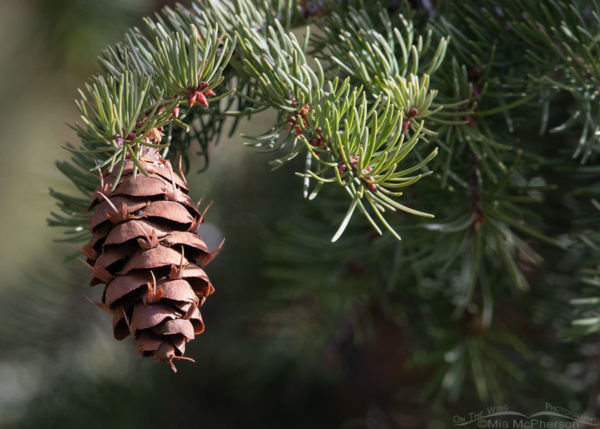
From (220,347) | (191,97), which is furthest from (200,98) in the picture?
(220,347)

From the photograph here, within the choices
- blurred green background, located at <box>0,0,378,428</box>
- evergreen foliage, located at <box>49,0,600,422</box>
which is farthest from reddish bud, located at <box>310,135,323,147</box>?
blurred green background, located at <box>0,0,378,428</box>

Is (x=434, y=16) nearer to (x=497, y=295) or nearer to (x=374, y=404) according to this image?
(x=497, y=295)

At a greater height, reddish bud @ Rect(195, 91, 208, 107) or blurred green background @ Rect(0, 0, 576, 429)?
reddish bud @ Rect(195, 91, 208, 107)

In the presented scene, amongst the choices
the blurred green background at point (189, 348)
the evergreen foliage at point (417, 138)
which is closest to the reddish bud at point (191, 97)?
the evergreen foliage at point (417, 138)

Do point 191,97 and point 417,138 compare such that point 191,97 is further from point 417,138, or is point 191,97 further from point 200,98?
point 417,138

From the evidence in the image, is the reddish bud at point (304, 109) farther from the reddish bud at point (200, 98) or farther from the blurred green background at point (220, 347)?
the blurred green background at point (220, 347)

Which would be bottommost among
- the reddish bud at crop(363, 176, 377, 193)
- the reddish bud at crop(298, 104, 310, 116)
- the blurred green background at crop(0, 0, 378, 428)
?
the blurred green background at crop(0, 0, 378, 428)

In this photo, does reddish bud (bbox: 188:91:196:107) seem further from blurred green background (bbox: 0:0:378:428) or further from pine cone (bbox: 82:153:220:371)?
blurred green background (bbox: 0:0:378:428)

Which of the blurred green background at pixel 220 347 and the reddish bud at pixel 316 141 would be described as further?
the blurred green background at pixel 220 347
